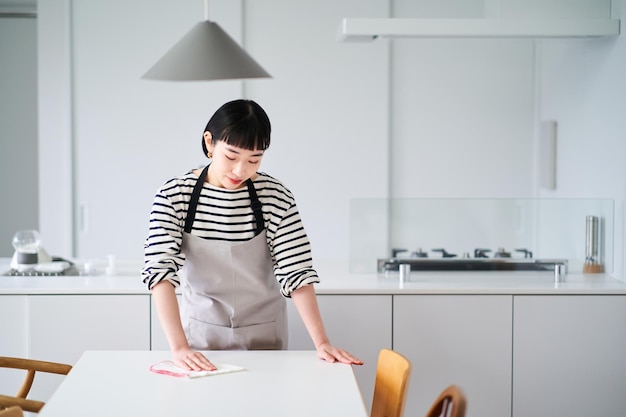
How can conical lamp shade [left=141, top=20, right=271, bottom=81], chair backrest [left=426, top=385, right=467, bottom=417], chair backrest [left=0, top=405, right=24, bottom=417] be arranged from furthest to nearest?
conical lamp shade [left=141, top=20, right=271, bottom=81] < chair backrest [left=0, top=405, right=24, bottom=417] < chair backrest [left=426, top=385, right=467, bottom=417]

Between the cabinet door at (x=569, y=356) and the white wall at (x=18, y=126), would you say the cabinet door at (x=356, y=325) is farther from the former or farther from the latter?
the white wall at (x=18, y=126)

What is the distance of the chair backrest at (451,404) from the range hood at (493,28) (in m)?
1.65

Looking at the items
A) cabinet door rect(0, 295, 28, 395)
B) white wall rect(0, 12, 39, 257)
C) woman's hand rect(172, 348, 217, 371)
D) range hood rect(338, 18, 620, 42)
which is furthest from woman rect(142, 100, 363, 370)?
white wall rect(0, 12, 39, 257)

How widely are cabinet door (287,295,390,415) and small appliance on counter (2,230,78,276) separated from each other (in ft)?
2.71

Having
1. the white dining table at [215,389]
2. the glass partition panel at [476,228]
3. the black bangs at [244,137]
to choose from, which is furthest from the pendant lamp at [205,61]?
the white dining table at [215,389]

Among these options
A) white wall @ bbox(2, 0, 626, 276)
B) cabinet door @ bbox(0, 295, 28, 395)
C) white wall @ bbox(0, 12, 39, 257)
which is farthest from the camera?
white wall @ bbox(0, 12, 39, 257)

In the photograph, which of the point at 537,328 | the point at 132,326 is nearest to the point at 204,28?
the point at 132,326

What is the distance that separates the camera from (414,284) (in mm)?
2969

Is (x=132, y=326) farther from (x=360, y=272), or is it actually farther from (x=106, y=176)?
(x=106, y=176)

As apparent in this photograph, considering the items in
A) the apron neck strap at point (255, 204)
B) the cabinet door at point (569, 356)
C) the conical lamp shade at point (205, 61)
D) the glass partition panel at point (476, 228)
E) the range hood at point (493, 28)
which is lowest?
the cabinet door at point (569, 356)

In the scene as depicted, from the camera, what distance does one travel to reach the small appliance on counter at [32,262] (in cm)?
309

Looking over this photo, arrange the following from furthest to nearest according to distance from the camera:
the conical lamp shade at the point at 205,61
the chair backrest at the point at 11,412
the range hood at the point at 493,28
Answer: the range hood at the point at 493,28 → the conical lamp shade at the point at 205,61 → the chair backrest at the point at 11,412

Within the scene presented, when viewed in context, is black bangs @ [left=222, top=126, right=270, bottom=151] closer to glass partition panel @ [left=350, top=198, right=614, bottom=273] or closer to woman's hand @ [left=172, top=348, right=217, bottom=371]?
woman's hand @ [left=172, top=348, right=217, bottom=371]

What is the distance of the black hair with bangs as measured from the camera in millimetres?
2109
